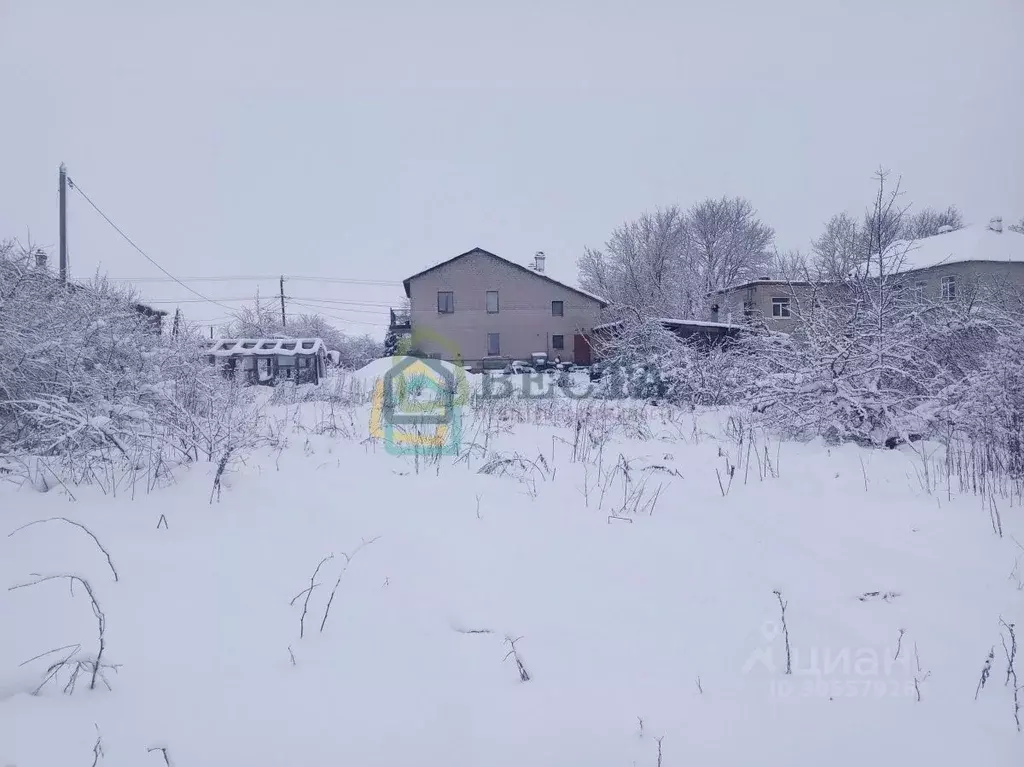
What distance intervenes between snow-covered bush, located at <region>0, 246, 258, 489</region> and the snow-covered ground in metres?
0.48

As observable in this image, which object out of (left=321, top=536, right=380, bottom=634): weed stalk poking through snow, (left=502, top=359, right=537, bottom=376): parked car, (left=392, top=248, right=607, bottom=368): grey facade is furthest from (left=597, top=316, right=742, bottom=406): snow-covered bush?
(left=392, top=248, right=607, bottom=368): grey facade

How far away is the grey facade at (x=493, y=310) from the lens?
33.5m

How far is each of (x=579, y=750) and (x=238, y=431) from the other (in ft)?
13.2

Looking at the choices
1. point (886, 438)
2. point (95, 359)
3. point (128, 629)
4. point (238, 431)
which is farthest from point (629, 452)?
point (95, 359)

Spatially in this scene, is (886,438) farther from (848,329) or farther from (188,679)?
(188,679)

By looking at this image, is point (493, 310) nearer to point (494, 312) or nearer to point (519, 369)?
point (494, 312)

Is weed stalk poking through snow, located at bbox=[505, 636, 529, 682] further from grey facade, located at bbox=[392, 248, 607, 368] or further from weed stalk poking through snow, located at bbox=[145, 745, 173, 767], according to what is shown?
grey facade, located at bbox=[392, 248, 607, 368]

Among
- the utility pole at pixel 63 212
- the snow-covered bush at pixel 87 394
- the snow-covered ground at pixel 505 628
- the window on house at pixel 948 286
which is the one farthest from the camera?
the utility pole at pixel 63 212

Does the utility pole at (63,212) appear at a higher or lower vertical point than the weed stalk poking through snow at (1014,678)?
higher

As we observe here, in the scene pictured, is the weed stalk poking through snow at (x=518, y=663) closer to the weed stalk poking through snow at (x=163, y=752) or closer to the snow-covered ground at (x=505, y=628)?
the snow-covered ground at (x=505, y=628)

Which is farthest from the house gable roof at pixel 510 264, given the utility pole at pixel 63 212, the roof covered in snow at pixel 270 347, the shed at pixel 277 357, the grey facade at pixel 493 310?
the utility pole at pixel 63 212

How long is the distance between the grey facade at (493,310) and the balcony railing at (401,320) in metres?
1.27

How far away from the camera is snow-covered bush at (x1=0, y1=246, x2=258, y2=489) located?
4.28m

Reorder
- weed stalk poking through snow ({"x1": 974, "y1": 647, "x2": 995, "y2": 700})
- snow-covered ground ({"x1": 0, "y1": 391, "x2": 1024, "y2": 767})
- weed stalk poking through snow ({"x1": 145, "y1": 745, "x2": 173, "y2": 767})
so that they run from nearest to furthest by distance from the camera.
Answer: weed stalk poking through snow ({"x1": 145, "y1": 745, "x2": 173, "y2": 767}), snow-covered ground ({"x1": 0, "y1": 391, "x2": 1024, "y2": 767}), weed stalk poking through snow ({"x1": 974, "y1": 647, "x2": 995, "y2": 700})
